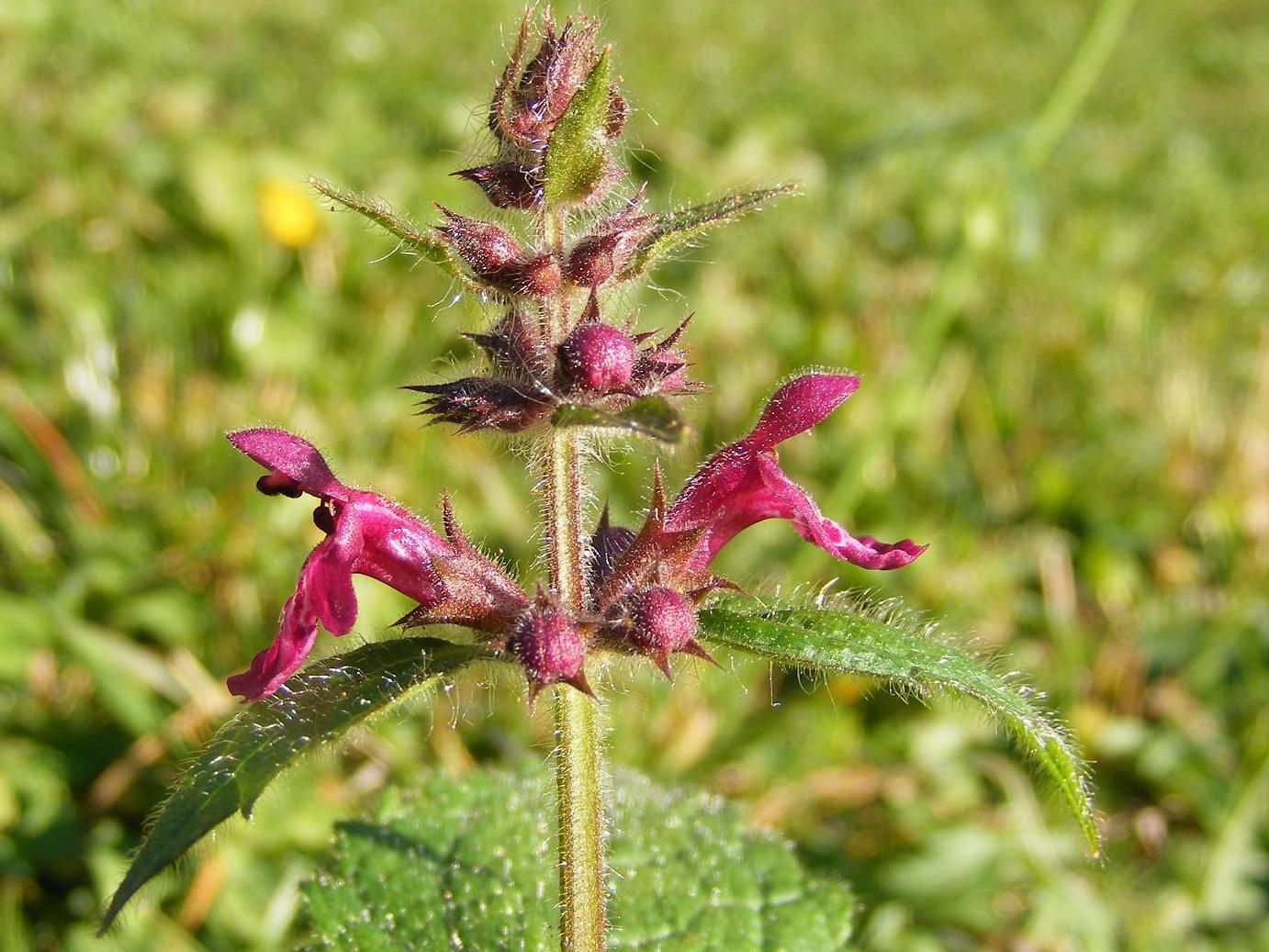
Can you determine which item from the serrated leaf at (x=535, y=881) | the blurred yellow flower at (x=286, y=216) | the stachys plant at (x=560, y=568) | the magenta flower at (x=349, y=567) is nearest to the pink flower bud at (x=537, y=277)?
the stachys plant at (x=560, y=568)

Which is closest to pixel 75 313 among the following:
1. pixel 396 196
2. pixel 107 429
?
pixel 107 429

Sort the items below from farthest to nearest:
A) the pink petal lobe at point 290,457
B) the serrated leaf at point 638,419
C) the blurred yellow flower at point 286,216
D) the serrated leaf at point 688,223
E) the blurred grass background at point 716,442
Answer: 1. the blurred yellow flower at point 286,216
2. the blurred grass background at point 716,442
3. the pink petal lobe at point 290,457
4. the serrated leaf at point 688,223
5. the serrated leaf at point 638,419

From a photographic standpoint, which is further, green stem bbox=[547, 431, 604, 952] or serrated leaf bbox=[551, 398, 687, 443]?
green stem bbox=[547, 431, 604, 952]

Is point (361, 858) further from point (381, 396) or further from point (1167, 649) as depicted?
point (1167, 649)

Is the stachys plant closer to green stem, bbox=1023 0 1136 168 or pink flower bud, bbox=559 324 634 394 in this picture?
pink flower bud, bbox=559 324 634 394

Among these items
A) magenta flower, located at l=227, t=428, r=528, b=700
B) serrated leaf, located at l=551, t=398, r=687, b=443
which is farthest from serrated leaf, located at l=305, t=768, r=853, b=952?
serrated leaf, located at l=551, t=398, r=687, b=443

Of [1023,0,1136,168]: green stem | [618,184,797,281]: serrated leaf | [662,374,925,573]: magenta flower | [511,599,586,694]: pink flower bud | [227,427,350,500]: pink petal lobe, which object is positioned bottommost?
[511,599,586,694]: pink flower bud

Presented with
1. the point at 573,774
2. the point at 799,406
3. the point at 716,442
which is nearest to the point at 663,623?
the point at 573,774

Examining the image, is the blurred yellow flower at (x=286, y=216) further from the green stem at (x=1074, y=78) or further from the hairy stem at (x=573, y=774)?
the hairy stem at (x=573, y=774)
